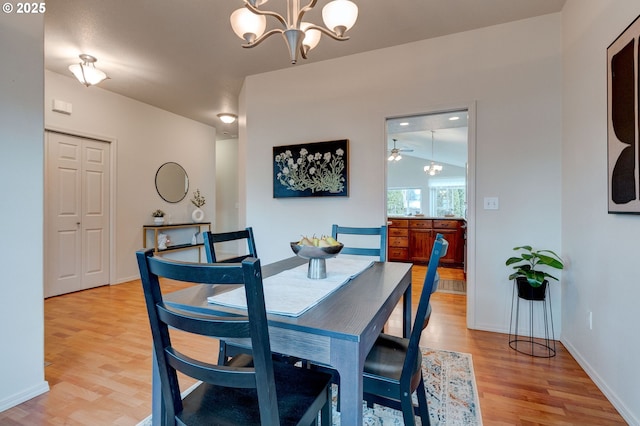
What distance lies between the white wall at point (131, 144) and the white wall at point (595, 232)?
516 cm

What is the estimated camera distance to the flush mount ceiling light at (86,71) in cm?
311

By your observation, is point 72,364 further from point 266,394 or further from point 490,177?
point 490,177

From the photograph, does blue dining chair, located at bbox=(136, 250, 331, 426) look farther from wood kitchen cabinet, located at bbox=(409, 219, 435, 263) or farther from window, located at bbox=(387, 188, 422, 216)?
window, located at bbox=(387, 188, 422, 216)

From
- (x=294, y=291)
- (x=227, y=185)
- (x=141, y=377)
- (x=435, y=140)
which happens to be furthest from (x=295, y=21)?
(x=435, y=140)

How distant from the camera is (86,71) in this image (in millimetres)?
3146

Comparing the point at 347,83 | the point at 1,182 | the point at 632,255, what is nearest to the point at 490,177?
the point at 632,255

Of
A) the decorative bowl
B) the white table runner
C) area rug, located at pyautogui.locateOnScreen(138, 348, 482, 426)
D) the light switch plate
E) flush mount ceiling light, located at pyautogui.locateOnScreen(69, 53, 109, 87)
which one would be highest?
flush mount ceiling light, located at pyautogui.locateOnScreen(69, 53, 109, 87)

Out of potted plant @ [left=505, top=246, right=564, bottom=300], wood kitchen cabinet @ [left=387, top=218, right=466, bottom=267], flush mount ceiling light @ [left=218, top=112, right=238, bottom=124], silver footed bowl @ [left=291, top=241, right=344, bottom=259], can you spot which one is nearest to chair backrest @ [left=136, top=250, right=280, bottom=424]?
silver footed bowl @ [left=291, top=241, right=344, bottom=259]

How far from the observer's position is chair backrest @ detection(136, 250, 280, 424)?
72 cm

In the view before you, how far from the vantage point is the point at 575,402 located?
171 cm

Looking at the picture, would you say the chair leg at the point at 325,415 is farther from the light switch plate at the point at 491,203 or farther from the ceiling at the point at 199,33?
the ceiling at the point at 199,33

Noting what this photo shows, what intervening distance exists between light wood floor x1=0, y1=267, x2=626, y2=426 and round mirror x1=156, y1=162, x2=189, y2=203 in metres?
2.37

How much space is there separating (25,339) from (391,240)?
17.1 feet

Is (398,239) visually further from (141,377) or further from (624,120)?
(141,377)
